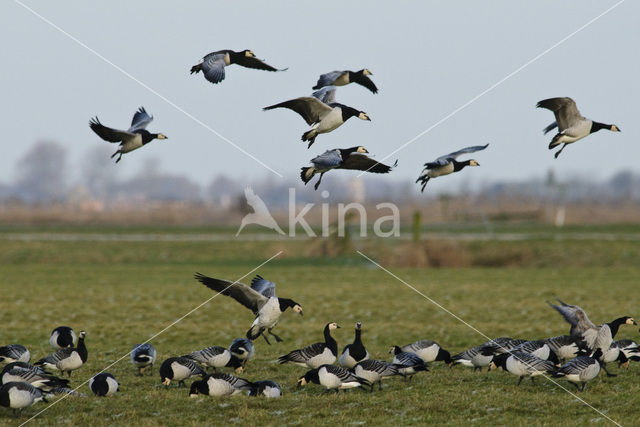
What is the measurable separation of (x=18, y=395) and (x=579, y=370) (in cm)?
854

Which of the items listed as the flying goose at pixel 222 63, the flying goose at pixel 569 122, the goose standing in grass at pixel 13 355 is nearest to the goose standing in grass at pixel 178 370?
the goose standing in grass at pixel 13 355

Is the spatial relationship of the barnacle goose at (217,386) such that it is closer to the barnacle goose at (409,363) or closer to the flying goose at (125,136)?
the barnacle goose at (409,363)

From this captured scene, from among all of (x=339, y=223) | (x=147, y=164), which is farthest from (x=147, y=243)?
(x=147, y=164)

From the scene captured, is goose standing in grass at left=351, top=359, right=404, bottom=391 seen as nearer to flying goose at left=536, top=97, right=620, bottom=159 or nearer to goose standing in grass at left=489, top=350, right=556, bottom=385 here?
goose standing in grass at left=489, top=350, right=556, bottom=385

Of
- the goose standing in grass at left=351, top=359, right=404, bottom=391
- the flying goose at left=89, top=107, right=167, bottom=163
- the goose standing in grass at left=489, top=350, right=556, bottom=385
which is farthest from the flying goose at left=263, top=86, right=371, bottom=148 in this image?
the goose standing in grass at left=489, top=350, right=556, bottom=385

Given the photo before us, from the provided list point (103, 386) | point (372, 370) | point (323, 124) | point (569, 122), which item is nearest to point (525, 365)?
point (372, 370)

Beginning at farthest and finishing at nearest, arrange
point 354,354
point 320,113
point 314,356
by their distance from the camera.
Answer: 1. point 354,354
2. point 314,356
3. point 320,113

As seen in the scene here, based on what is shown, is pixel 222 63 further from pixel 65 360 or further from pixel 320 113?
pixel 65 360

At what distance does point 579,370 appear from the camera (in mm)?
11656

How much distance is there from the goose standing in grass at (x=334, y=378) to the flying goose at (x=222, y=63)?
16.0 feet

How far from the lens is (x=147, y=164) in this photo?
593 ft

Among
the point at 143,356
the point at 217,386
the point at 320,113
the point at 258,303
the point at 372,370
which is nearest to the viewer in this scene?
the point at 320,113

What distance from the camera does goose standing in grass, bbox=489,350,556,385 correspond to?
1217 cm

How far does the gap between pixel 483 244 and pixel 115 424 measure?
39.9m
